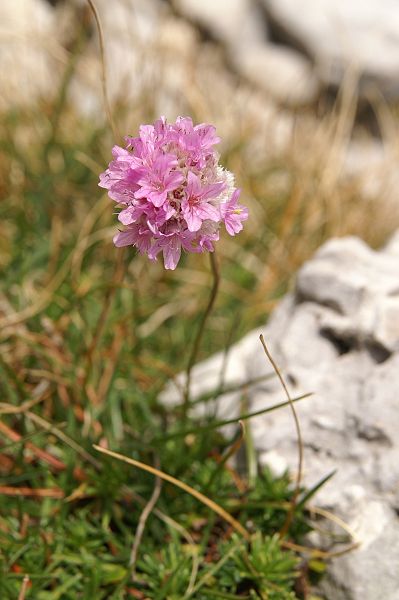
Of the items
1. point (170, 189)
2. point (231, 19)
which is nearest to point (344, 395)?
point (170, 189)

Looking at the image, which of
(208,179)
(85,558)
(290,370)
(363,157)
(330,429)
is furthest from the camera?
(363,157)

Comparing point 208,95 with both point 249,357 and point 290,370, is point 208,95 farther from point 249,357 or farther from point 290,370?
point 290,370

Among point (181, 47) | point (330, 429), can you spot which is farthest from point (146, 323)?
point (181, 47)

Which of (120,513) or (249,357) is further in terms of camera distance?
(249,357)

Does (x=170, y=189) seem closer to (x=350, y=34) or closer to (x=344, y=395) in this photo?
(x=344, y=395)

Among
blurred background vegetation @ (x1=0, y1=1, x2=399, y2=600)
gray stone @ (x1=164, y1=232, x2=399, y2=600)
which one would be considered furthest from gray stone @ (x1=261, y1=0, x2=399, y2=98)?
gray stone @ (x1=164, y1=232, x2=399, y2=600)

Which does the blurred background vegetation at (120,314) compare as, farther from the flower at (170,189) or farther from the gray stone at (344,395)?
the flower at (170,189)

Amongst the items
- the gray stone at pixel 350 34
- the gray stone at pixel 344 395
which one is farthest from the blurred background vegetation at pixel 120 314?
the gray stone at pixel 350 34
